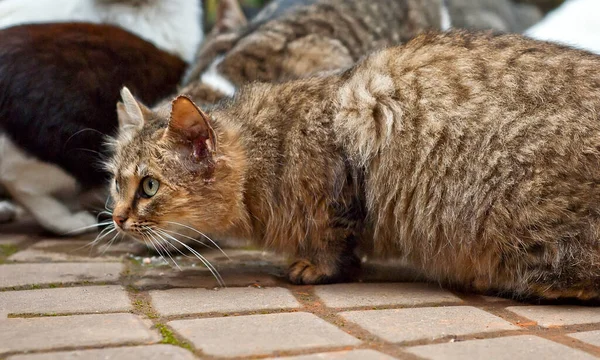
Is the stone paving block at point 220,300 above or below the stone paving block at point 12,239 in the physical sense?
below

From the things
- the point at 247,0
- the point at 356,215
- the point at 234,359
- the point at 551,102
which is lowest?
the point at 234,359

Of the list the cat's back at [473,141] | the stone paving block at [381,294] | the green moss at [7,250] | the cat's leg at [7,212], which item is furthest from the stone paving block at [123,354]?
the cat's leg at [7,212]

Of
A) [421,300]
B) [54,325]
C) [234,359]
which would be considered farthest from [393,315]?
[54,325]

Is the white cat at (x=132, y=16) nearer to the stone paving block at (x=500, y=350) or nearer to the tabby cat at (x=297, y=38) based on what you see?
the tabby cat at (x=297, y=38)

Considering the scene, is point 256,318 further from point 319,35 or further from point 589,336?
point 319,35

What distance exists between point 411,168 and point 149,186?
113 centimetres

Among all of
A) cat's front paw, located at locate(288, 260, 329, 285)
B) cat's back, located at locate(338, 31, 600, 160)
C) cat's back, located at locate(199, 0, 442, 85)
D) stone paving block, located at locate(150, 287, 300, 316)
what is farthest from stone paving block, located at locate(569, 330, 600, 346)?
cat's back, located at locate(199, 0, 442, 85)

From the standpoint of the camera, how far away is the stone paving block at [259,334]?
7.25ft

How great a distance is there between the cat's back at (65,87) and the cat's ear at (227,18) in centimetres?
136

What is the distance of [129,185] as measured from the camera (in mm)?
3166

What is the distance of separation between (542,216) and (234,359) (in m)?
1.39

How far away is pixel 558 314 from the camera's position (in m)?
2.77

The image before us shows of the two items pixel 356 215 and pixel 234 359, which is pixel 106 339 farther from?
pixel 356 215

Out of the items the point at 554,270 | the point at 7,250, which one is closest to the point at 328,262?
the point at 554,270
